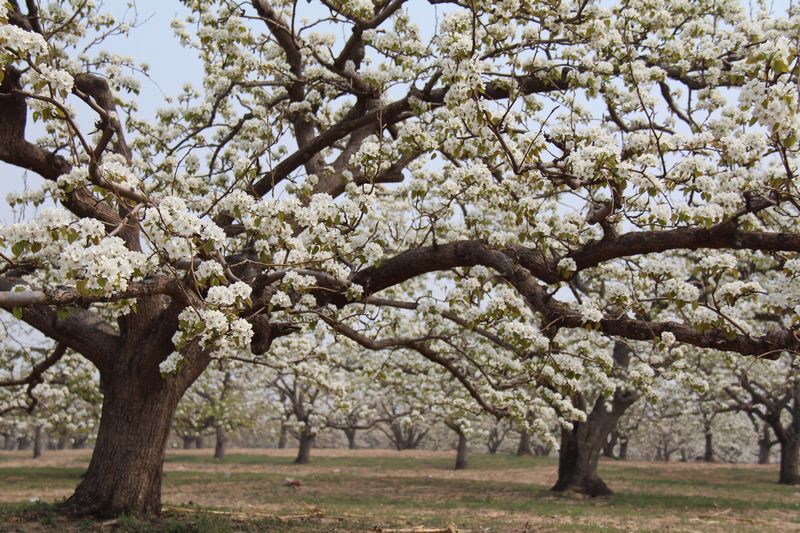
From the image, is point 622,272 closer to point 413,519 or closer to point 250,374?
point 413,519

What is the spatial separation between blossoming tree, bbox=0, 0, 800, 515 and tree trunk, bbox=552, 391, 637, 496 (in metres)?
6.52

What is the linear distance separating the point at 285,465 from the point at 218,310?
25.8 metres

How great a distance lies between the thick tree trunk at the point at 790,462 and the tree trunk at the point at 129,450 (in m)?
23.5

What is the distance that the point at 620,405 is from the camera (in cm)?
1881

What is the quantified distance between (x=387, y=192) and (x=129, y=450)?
20.8 feet

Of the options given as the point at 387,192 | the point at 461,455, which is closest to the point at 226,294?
the point at 387,192

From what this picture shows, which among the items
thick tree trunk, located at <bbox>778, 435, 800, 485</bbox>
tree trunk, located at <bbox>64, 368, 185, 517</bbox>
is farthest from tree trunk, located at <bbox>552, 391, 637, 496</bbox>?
tree trunk, located at <bbox>64, 368, 185, 517</bbox>

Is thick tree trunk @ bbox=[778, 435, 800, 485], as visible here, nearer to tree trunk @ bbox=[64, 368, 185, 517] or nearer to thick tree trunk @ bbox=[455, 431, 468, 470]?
thick tree trunk @ bbox=[455, 431, 468, 470]

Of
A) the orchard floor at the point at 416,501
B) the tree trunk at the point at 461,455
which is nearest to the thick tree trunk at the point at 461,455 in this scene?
the tree trunk at the point at 461,455

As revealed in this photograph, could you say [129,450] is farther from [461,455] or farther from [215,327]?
[461,455]

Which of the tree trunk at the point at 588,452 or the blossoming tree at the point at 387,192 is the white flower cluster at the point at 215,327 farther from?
the tree trunk at the point at 588,452

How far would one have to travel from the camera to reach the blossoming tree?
5523 millimetres

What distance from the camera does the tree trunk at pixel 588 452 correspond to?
750 inches

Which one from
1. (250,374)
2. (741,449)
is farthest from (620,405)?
(741,449)
